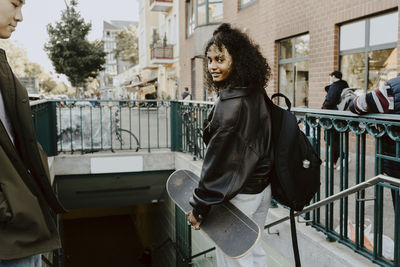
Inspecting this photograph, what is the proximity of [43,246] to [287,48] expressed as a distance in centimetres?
1008

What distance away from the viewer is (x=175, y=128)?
8336 mm

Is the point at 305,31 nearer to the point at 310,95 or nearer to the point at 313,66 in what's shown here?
the point at 313,66

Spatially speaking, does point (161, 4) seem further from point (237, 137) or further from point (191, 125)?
point (237, 137)

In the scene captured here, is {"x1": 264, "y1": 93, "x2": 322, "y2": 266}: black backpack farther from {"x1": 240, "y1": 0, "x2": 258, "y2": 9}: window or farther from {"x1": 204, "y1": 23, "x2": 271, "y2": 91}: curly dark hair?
{"x1": 240, "y1": 0, "x2": 258, "y2": 9}: window

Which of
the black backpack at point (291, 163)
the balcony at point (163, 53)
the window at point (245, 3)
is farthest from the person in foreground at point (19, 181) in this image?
the balcony at point (163, 53)

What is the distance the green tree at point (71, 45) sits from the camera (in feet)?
79.3

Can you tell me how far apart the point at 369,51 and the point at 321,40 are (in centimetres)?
139

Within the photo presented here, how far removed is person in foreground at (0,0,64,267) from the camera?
5.00 ft

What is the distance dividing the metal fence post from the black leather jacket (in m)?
5.99

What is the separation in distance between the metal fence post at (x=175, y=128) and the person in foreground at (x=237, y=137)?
5.76m

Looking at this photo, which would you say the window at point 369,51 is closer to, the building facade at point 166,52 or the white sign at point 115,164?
the white sign at point 115,164

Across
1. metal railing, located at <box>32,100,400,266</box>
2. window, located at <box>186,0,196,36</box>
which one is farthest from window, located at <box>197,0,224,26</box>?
metal railing, located at <box>32,100,400,266</box>

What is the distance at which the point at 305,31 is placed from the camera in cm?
956

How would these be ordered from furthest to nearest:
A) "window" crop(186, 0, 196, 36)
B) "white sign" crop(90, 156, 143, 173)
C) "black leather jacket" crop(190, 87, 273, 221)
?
"window" crop(186, 0, 196, 36) → "white sign" crop(90, 156, 143, 173) → "black leather jacket" crop(190, 87, 273, 221)
